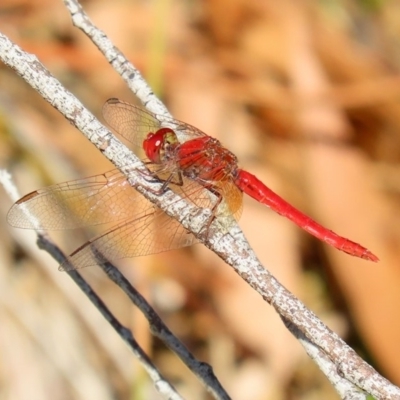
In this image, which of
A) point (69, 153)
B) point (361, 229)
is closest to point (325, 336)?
point (361, 229)

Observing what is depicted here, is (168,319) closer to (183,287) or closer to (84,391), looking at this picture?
(183,287)

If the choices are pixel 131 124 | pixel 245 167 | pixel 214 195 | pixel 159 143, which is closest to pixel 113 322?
pixel 214 195

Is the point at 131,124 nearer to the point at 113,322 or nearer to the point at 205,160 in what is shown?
the point at 205,160

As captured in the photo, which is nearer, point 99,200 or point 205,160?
point 99,200

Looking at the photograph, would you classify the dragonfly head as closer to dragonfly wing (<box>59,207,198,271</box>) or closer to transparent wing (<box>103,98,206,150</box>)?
transparent wing (<box>103,98,206,150</box>)

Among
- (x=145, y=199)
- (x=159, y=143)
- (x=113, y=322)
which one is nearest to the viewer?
(x=113, y=322)

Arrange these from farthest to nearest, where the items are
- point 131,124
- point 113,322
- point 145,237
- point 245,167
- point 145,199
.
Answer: point 245,167, point 131,124, point 145,237, point 145,199, point 113,322
